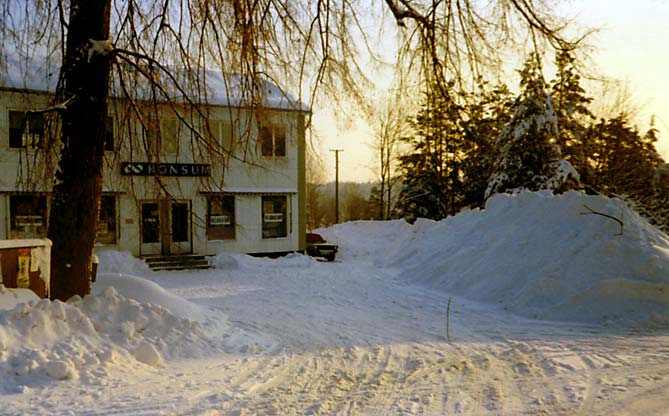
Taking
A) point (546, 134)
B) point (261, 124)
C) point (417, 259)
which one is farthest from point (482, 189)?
point (261, 124)

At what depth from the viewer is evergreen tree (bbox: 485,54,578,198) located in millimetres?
25594

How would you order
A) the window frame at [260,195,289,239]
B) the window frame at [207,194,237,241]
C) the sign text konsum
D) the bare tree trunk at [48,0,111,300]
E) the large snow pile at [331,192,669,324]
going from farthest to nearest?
1. the window frame at [260,195,289,239]
2. the window frame at [207,194,237,241]
3. the large snow pile at [331,192,669,324]
4. the sign text konsum
5. the bare tree trunk at [48,0,111,300]

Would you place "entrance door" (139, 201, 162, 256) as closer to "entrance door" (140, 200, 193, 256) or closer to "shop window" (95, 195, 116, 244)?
"entrance door" (140, 200, 193, 256)

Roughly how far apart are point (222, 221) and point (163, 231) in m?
2.28

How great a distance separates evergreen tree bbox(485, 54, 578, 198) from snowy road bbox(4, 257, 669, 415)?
16.8m

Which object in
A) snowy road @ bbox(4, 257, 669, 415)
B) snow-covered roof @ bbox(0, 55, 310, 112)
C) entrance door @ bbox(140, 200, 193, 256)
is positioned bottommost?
snowy road @ bbox(4, 257, 669, 415)

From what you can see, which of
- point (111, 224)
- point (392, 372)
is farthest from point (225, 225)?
point (392, 372)

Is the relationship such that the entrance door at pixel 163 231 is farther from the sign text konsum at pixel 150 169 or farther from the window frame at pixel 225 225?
the sign text konsum at pixel 150 169

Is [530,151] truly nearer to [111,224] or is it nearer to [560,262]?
[560,262]

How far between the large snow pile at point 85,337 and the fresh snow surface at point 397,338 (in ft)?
0.06

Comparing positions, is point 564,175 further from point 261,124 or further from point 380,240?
point 261,124

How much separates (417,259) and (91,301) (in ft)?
39.1

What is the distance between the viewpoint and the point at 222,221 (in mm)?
20734

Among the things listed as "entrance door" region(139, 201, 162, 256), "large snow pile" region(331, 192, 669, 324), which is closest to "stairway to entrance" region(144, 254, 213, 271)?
"entrance door" region(139, 201, 162, 256)
